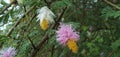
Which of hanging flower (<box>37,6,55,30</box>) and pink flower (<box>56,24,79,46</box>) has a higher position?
hanging flower (<box>37,6,55,30</box>)

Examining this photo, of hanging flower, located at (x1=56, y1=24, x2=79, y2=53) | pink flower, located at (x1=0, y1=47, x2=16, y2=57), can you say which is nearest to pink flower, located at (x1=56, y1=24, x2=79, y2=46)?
hanging flower, located at (x1=56, y1=24, x2=79, y2=53)

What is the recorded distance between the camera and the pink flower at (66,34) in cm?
151

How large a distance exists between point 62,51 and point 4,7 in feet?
1.28

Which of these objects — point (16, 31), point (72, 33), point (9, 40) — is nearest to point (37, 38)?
point (16, 31)

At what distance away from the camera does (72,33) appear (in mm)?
1533

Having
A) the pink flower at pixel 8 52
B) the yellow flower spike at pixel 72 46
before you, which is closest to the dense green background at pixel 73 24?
the pink flower at pixel 8 52

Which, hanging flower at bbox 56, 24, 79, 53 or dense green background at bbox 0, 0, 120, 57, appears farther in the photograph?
dense green background at bbox 0, 0, 120, 57

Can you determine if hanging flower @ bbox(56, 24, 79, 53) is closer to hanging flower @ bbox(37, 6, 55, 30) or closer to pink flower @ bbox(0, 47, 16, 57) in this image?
hanging flower @ bbox(37, 6, 55, 30)

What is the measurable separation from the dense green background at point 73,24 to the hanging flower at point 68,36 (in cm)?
8

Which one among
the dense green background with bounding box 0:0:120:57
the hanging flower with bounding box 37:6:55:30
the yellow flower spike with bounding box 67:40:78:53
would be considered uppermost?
the hanging flower with bounding box 37:6:55:30

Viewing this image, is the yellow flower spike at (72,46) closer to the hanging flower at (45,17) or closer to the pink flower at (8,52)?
the hanging flower at (45,17)

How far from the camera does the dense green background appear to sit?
Result: 5.44 ft

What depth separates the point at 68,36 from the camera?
4.95 ft

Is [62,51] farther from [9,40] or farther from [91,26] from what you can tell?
[9,40]
